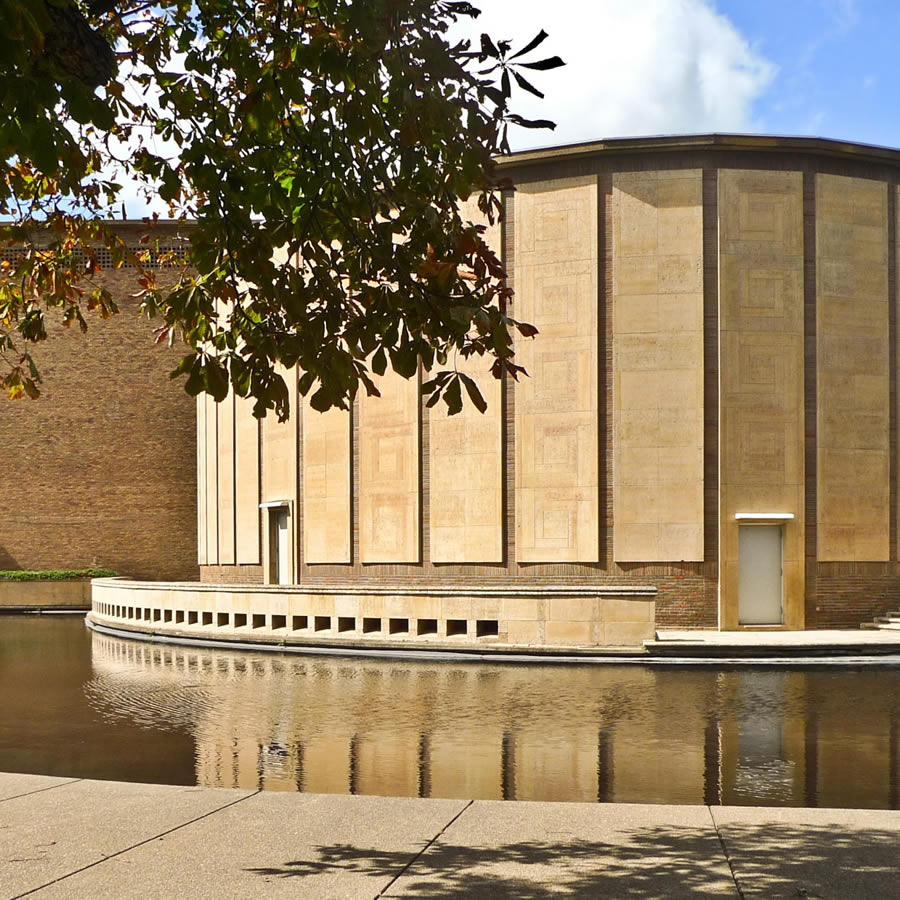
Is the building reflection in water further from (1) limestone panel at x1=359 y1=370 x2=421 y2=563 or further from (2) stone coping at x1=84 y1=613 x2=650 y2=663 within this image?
(1) limestone panel at x1=359 y1=370 x2=421 y2=563

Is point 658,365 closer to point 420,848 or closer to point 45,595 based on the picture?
point 420,848

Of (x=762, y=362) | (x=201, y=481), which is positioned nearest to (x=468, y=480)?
(x=762, y=362)

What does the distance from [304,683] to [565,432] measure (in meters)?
12.5

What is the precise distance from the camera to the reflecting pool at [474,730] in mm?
10383

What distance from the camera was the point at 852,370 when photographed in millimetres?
29438

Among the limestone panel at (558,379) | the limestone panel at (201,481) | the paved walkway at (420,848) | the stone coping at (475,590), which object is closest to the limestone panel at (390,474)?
the limestone panel at (558,379)

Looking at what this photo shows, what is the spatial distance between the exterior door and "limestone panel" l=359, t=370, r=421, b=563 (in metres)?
4.35

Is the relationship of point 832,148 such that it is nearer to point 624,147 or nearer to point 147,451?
point 624,147

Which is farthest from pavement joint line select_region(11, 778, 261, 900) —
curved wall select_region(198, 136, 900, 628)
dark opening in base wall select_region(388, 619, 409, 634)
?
curved wall select_region(198, 136, 900, 628)

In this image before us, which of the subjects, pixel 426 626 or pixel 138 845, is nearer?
pixel 138 845

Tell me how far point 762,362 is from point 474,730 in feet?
58.7

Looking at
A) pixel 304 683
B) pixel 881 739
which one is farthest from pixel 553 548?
pixel 881 739

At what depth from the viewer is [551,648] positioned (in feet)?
73.7

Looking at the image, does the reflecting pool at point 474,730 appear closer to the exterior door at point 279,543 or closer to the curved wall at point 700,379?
the curved wall at point 700,379
